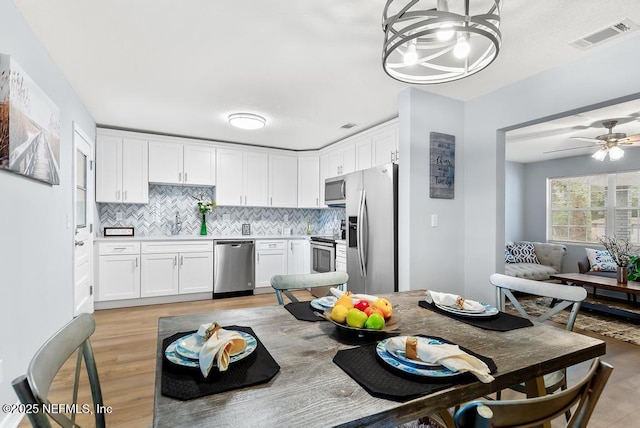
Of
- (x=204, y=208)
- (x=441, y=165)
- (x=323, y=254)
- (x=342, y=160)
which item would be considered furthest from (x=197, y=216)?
(x=441, y=165)

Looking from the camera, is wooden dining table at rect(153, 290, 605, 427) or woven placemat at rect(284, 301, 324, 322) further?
woven placemat at rect(284, 301, 324, 322)

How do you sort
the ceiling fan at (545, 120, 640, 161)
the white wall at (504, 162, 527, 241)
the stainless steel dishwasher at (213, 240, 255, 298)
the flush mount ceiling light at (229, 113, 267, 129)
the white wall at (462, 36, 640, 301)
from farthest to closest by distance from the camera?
the white wall at (504, 162, 527, 241)
the stainless steel dishwasher at (213, 240, 255, 298)
the ceiling fan at (545, 120, 640, 161)
the flush mount ceiling light at (229, 113, 267, 129)
the white wall at (462, 36, 640, 301)

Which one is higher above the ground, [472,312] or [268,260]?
[472,312]

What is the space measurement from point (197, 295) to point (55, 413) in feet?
13.6

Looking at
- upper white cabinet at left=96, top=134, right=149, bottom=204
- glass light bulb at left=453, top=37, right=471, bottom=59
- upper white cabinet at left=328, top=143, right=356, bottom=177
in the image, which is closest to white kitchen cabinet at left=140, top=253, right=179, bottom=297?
upper white cabinet at left=96, top=134, right=149, bottom=204

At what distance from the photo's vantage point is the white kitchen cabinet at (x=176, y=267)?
431 cm

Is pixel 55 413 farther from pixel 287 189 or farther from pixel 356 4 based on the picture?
pixel 287 189

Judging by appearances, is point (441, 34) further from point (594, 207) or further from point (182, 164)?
point (594, 207)

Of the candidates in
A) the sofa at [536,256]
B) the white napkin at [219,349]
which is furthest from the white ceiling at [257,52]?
the sofa at [536,256]

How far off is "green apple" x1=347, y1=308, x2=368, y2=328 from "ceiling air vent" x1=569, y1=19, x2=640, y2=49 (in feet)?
7.83

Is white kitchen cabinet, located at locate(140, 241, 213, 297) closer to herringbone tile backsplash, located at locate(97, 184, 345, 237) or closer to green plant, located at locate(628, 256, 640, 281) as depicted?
herringbone tile backsplash, located at locate(97, 184, 345, 237)

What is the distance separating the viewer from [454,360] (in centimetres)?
89

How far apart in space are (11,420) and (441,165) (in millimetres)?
3625

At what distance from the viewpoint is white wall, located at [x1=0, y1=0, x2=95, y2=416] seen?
177cm
